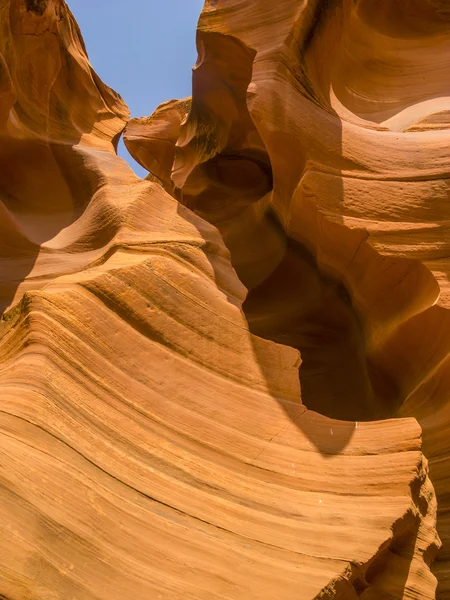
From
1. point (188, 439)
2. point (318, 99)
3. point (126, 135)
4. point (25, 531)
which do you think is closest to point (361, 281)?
point (318, 99)

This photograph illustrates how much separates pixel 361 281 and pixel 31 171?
1.89 meters

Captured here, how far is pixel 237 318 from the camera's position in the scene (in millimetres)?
2586

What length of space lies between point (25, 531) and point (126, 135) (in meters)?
4.37

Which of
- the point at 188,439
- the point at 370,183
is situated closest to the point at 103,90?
the point at 370,183

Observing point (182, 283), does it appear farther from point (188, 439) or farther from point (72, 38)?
point (72, 38)

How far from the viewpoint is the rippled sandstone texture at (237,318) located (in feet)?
5.78

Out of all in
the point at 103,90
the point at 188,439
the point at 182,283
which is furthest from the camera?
the point at 103,90

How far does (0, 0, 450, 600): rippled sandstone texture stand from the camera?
1.76 m

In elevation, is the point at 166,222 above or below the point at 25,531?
below

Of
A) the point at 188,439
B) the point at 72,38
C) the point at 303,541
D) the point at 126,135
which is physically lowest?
the point at 126,135

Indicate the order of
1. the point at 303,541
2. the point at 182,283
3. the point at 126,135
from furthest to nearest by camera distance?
1. the point at 126,135
2. the point at 182,283
3. the point at 303,541

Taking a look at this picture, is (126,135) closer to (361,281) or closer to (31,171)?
(31,171)

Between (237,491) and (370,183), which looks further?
→ (370,183)

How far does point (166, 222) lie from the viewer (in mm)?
2996
